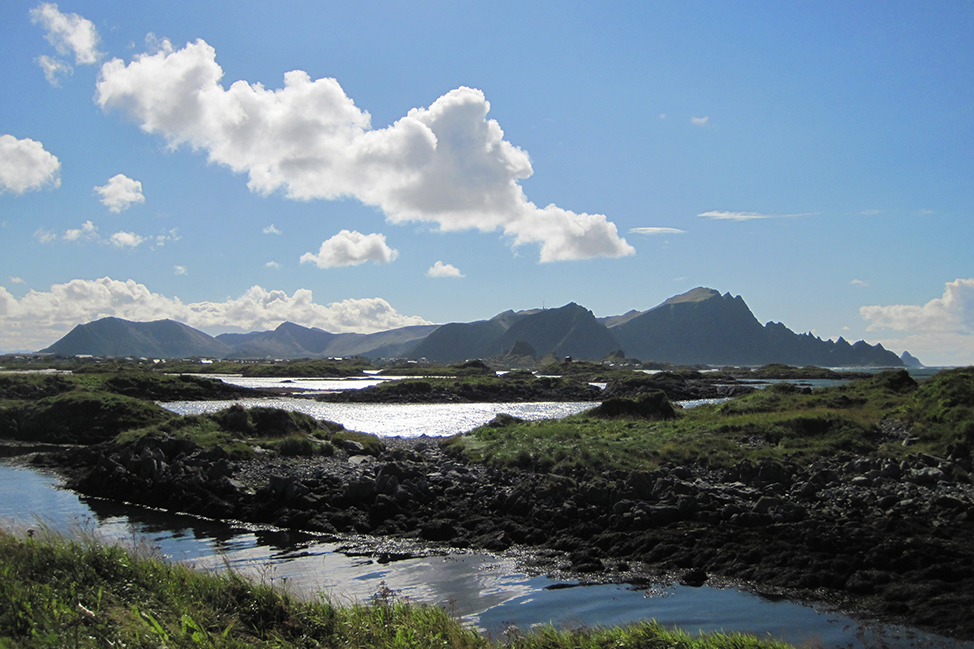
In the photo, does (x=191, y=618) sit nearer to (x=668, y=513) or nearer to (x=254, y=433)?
(x=668, y=513)

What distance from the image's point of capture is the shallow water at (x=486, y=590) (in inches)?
426

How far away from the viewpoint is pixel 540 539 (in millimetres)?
16969

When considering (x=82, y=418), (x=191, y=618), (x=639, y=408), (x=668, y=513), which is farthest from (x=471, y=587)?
(x=82, y=418)

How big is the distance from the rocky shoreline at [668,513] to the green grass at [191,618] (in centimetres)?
537

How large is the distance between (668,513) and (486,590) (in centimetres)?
648

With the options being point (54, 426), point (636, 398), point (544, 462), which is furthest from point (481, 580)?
point (54, 426)

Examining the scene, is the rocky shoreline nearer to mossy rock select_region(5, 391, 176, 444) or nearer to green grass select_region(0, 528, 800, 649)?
green grass select_region(0, 528, 800, 649)

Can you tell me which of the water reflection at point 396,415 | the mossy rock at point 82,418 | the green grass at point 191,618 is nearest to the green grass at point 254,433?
the water reflection at point 396,415

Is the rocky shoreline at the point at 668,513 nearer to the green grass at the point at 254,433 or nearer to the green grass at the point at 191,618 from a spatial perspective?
the green grass at the point at 254,433

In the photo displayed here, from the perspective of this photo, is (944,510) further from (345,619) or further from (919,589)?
(345,619)

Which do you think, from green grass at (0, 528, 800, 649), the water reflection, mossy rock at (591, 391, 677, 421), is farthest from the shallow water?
mossy rock at (591, 391, 677, 421)

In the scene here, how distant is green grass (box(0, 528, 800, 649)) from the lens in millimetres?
7449

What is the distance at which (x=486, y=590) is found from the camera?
44.5 feet

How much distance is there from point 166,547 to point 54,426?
3395 centimetres
